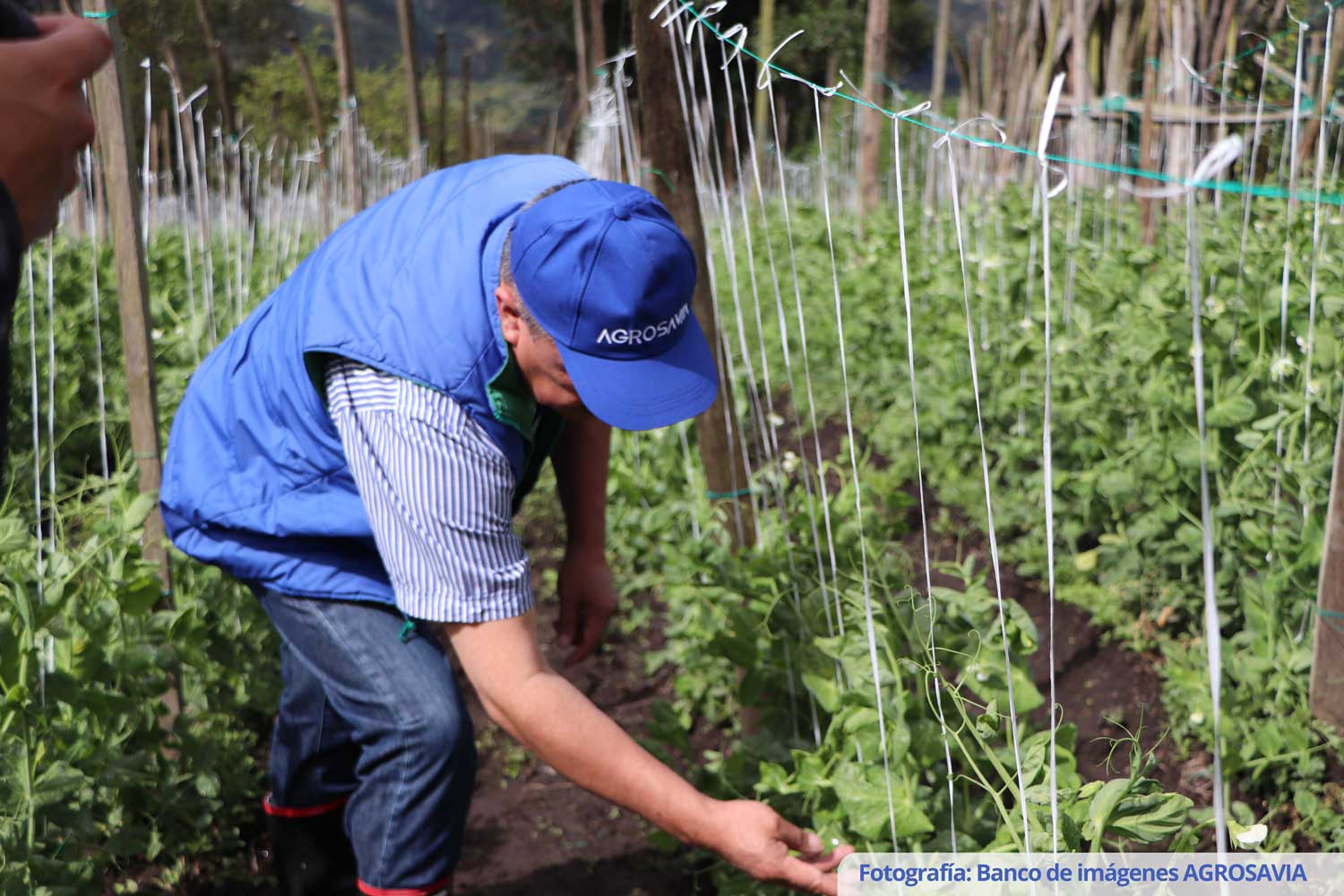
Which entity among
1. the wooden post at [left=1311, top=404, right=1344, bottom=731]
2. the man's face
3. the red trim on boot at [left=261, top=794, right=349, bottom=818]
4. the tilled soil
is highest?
the man's face

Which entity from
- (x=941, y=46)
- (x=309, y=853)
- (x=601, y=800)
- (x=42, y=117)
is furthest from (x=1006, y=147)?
(x=941, y=46)

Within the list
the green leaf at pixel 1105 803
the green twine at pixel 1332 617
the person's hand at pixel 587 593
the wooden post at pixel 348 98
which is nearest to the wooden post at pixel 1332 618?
the green twine at pixel 1332 617

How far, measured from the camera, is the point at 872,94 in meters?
6.64

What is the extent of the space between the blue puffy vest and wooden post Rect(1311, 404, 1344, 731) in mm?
1330

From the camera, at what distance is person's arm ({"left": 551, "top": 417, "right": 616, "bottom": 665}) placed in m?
1.92

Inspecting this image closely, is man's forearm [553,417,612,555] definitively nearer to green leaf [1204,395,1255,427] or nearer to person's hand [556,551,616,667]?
person's hand [556,551,616,667]

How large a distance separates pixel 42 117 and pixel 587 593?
133cm

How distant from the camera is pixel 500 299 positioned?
1401 mm

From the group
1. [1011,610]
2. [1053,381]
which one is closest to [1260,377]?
[1053,381]

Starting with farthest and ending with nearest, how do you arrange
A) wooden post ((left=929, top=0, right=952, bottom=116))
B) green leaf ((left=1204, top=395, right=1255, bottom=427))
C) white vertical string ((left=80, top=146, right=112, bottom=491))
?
1. wooden post ((left=929, top=0, right=952, bottom=116))
2. green leaf ((left=1204, top=395, right=1255, bottom=427))
3. white vertical string ((left=80, top=146, right=112, bottom=491))

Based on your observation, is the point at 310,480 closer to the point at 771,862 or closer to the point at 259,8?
the point at 771,862

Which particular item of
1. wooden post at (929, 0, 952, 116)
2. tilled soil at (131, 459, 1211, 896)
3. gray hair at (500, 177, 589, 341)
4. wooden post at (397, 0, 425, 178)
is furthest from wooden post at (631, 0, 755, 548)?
wooden post at (929, 0, 952, 116)

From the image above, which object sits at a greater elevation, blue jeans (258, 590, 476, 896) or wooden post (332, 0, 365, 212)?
wooden post (332, 0, 365, 212)

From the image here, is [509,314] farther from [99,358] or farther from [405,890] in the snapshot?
[99,358]
